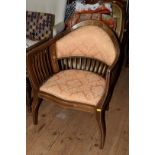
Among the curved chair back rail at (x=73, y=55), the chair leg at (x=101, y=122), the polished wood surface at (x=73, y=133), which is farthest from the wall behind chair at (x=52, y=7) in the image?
the chair leg at (x=101, y=122)

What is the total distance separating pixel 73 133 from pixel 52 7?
1.73 meters

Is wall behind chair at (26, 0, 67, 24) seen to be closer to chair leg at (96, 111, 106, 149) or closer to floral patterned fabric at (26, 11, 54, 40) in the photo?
floral patterned fabric at (26, 11, 54, 40)

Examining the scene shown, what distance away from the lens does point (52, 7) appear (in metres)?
3.39

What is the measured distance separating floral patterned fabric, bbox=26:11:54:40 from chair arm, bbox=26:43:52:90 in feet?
1.69

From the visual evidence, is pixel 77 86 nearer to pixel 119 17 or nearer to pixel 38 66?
pixel 38 66

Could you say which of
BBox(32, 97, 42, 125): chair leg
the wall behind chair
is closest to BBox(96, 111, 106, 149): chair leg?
BBox(32, 97, 42, 125): chair leg

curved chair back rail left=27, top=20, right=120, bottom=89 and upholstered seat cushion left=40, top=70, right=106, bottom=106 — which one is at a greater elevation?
curved chair back rail left=27, top=20, right=120, bottom=89

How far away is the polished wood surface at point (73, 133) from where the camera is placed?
202cm

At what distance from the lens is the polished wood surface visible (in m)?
2.02

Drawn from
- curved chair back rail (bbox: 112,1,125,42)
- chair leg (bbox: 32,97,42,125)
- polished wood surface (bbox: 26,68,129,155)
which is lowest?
polished wood surface (bbox: 26,68,129,155)

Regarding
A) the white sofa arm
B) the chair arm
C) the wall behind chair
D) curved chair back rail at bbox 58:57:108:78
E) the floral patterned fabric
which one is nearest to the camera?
the chair arm

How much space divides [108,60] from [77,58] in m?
0.31
